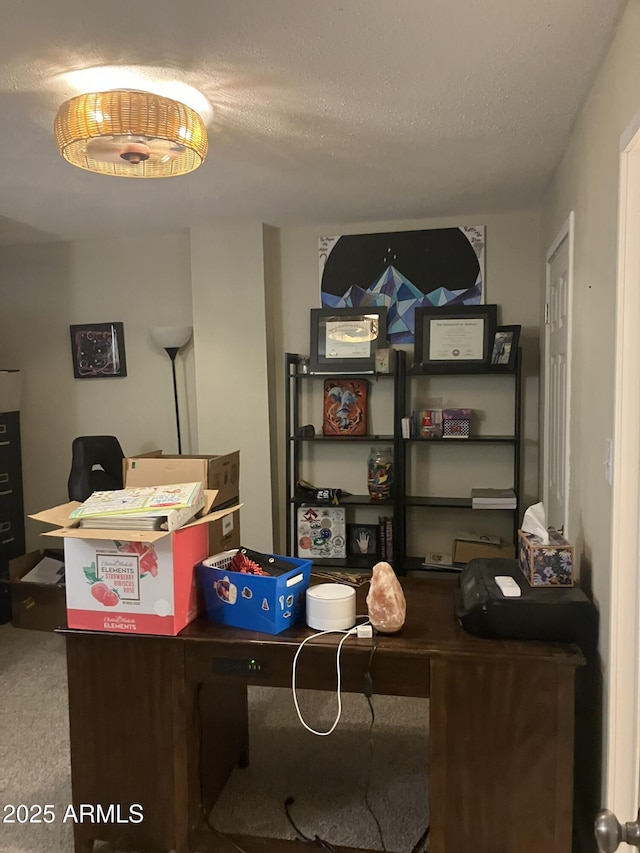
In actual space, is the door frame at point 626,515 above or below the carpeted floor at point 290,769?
above

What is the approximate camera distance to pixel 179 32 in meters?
1.75

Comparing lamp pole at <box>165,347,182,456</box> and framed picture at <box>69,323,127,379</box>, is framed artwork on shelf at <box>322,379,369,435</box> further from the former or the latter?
framed picture at <box>69,323,127,379</box>

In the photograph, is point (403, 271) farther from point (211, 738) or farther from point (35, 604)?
point (35, 604)

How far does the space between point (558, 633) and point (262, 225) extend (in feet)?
9.58

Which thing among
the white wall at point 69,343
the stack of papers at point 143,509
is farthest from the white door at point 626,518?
the white wall at point 69,343

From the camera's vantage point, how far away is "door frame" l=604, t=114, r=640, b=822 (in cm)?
164

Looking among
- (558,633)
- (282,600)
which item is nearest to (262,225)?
(282,600)

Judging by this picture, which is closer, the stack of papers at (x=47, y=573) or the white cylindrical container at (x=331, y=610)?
the white cylindrical container at (x=331, y=610)

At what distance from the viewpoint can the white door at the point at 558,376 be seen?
2.51 metres

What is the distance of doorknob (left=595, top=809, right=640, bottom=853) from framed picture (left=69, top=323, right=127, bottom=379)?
155 inches

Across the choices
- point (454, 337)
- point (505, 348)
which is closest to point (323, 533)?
point (454, 337)

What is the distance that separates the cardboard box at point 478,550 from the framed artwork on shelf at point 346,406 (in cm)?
88

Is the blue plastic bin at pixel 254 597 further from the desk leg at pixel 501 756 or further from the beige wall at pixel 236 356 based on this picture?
the beige wall at pixel 236 356

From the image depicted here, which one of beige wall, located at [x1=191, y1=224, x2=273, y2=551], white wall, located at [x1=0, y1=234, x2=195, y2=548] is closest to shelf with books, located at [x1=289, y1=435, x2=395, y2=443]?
beige wall, located at [x1=191, y1=224, x2=273, y2=551]
